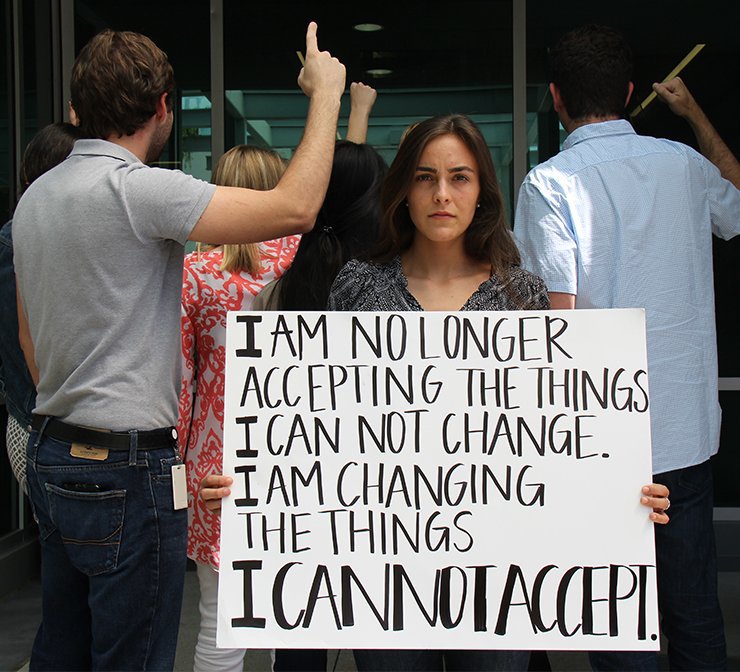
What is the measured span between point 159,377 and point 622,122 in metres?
1.45

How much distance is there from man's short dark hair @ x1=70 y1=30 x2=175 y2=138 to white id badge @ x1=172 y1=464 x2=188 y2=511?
29.3 inches

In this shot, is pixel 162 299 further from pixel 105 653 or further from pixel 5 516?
pixel 5 516

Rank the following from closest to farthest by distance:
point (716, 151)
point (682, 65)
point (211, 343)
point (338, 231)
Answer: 1. point (338, 231)
2. point (211, 343)
3. point (716, 151)
4. point (682, 65)

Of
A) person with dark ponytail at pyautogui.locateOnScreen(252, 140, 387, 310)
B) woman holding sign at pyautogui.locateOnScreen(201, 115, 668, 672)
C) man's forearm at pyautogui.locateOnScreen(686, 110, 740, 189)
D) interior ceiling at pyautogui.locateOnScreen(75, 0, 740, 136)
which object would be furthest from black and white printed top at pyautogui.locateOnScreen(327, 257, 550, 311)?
interior ceiling at pyautogui.locateOnScreen(75, 0, 740, 136)

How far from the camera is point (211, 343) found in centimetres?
268

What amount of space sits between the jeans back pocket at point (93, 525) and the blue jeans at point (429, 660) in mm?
586

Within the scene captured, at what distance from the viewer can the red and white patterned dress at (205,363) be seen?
8.73ft

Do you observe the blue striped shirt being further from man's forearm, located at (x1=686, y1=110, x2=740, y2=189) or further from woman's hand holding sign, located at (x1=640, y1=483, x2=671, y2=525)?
woman's hand holding sign, located at (x1=640, y1=483, x2=671, y2=525)

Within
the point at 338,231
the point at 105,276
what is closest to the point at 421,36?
the point at 338,231

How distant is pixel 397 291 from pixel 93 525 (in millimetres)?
875

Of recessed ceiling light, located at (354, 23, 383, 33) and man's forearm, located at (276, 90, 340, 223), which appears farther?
recessed ceiling light, located at (354, 23, 383, 33)

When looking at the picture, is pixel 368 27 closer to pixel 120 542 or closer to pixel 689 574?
pixel 689 574

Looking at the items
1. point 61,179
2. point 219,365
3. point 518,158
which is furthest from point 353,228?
point 518,158

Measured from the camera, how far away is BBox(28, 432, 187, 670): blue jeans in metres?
1.96
